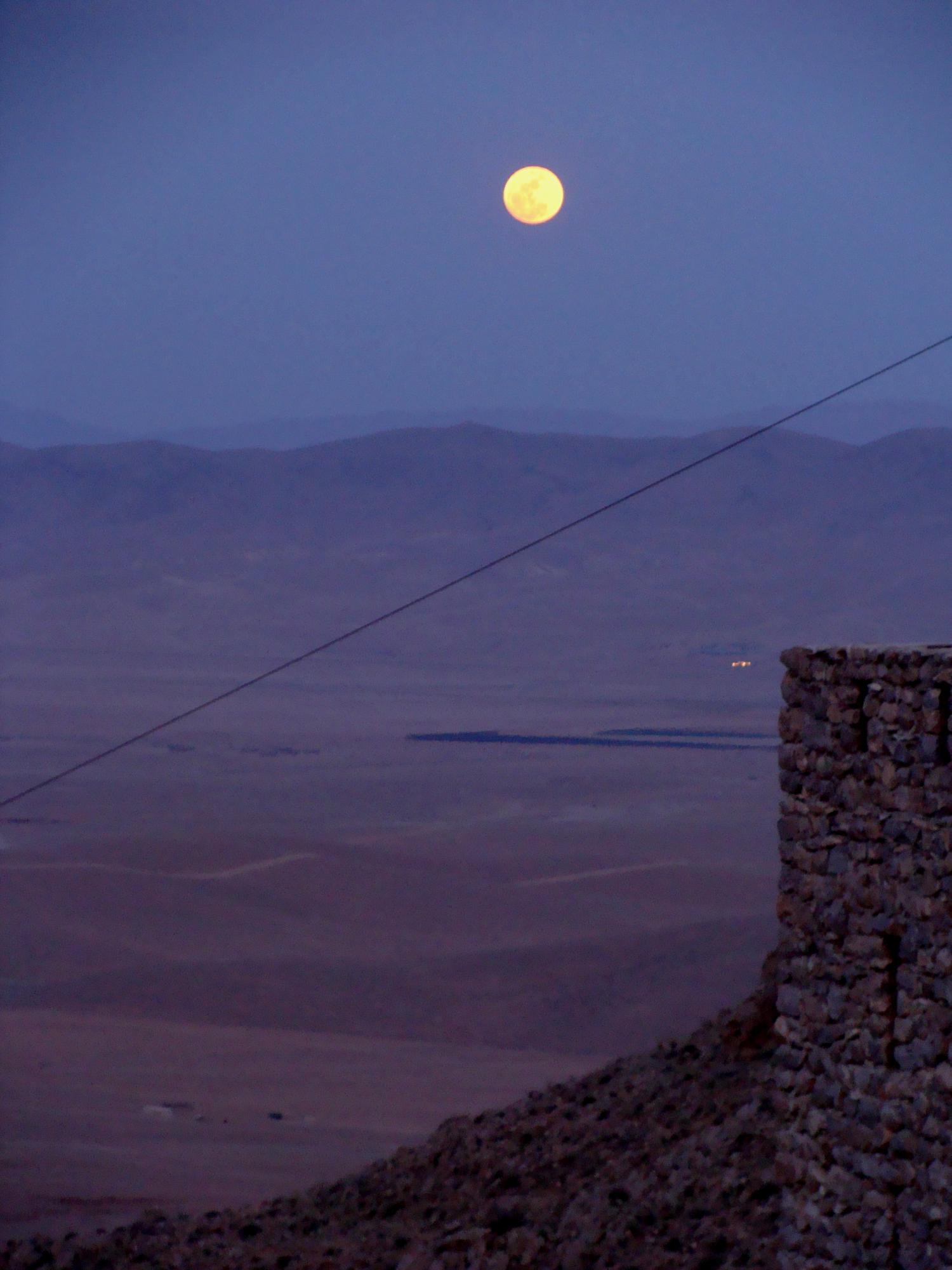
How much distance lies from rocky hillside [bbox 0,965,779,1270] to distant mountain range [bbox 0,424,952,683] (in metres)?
45.4

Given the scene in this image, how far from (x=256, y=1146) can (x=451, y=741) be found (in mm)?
29631

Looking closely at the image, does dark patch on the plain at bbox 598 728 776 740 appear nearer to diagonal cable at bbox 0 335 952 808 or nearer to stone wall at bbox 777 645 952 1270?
diagonal cable at bbox 0 335 952 808

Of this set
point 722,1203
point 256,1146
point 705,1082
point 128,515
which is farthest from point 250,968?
point 128,515

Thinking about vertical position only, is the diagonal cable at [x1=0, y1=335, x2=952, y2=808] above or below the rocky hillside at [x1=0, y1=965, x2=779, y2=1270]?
above

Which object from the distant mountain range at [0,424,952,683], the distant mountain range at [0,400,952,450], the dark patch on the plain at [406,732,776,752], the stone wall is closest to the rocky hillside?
the stone wall

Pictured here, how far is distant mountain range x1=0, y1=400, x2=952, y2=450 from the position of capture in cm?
14450

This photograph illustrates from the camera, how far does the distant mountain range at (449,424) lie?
144 metres

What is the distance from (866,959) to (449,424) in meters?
140

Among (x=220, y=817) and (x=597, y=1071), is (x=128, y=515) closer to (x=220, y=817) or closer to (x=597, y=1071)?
(x=220, y=817)

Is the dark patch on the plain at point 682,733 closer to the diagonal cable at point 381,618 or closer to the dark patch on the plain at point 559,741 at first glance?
the dark patch on the plain at point 559,741

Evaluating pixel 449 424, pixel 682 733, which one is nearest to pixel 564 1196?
pixel 682 733

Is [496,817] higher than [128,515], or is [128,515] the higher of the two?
[128,515]

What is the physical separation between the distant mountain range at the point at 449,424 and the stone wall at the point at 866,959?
13484 cm

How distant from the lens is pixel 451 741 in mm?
42188
